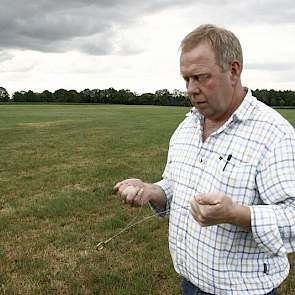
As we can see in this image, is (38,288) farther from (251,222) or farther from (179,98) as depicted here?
(179,98)

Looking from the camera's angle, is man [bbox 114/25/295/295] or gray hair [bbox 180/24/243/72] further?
gray hair [bbox 180/24/243/72]

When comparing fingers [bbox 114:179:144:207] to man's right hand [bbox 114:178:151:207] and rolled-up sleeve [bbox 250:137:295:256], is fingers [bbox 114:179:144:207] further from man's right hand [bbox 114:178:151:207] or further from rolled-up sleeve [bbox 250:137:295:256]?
rolled-up sleeve [bbox 250:137:295:256]

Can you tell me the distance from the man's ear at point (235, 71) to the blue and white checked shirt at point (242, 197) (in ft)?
0.43

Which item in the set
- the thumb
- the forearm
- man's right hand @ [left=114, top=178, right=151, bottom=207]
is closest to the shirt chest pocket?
the forearm

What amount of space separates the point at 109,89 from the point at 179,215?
107262mm

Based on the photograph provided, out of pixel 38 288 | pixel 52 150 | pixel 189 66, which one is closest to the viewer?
pixel 189 66

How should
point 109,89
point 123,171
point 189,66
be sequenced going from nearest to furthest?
point 189,66
point 123,171
point 109,89

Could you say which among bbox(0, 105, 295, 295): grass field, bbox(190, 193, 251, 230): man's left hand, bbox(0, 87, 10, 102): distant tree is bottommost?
bbox(0, 105, 295, 295): grass field

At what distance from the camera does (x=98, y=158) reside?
15.4m

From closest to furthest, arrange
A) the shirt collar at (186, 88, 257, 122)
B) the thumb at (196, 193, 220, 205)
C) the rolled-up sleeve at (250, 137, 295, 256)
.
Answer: the thumb at (196, 193, 220, 205)
the rolled-up sleeve at (250, 137, 295, 256)
the shirt collar at (186, 88, 257, 122)

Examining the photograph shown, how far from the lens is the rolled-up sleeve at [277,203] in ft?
7.06

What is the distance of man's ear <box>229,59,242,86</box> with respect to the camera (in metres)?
2.33

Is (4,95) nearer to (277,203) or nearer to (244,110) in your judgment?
(244,110)

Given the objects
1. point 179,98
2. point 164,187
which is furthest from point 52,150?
point 179,98
